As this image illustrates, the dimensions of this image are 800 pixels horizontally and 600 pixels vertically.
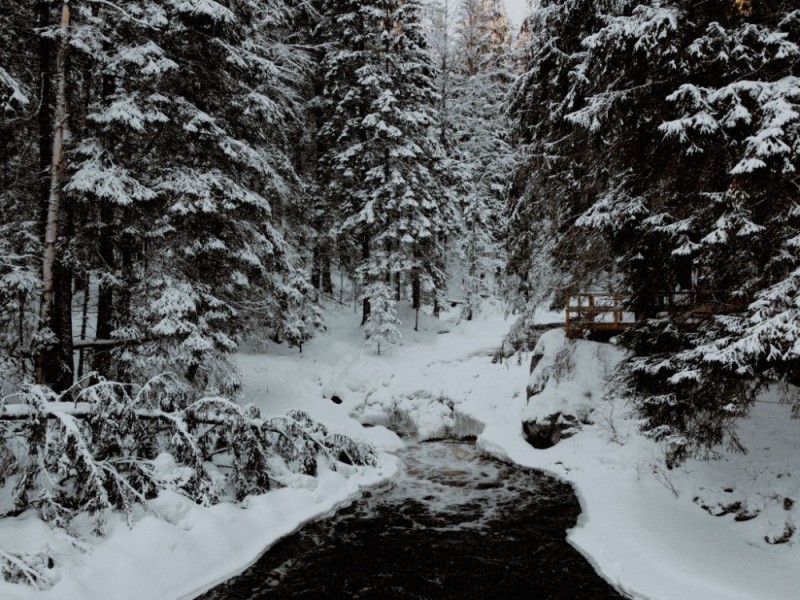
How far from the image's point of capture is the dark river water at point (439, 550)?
691 centimetres

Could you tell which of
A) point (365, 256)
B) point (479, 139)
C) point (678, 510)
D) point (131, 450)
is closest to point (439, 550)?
point (678, 510)

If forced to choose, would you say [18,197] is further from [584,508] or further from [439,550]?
[584,508]

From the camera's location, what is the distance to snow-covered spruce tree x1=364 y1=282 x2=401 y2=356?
2012cm

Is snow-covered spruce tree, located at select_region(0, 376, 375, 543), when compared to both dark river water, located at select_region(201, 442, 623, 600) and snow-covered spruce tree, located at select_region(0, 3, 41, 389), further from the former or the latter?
snow-covered spruce tree, located at select_region(0, 3, 41, 389)

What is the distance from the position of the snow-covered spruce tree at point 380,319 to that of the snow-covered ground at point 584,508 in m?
3.83

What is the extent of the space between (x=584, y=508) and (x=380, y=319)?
12.0 meters

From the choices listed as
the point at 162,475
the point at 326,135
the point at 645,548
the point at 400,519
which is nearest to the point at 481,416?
the point at 400,519

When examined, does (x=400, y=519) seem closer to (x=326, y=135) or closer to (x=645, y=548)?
(x=645, y=548)

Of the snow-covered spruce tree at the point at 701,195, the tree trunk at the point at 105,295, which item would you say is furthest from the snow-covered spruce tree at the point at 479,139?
the tree trunk at the point at 105,295

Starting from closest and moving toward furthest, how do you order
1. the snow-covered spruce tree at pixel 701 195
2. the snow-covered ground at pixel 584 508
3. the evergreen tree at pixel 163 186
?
the snow-covered spruce tree at pixel 701 195, the snow-covered ground at pixel 584 508, the evergreen tree at pixel 163 186

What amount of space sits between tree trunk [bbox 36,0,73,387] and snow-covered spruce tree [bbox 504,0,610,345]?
926 centimetres

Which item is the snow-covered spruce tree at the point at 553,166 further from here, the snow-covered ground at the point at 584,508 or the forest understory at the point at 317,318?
the snow-covered ground at the point at 584,508

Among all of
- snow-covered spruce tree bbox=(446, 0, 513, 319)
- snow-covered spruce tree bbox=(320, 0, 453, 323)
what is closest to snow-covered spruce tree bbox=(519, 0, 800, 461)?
snow-covered spruce tree bbox=(320, 0, 453, 323)

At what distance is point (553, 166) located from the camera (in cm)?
1195
